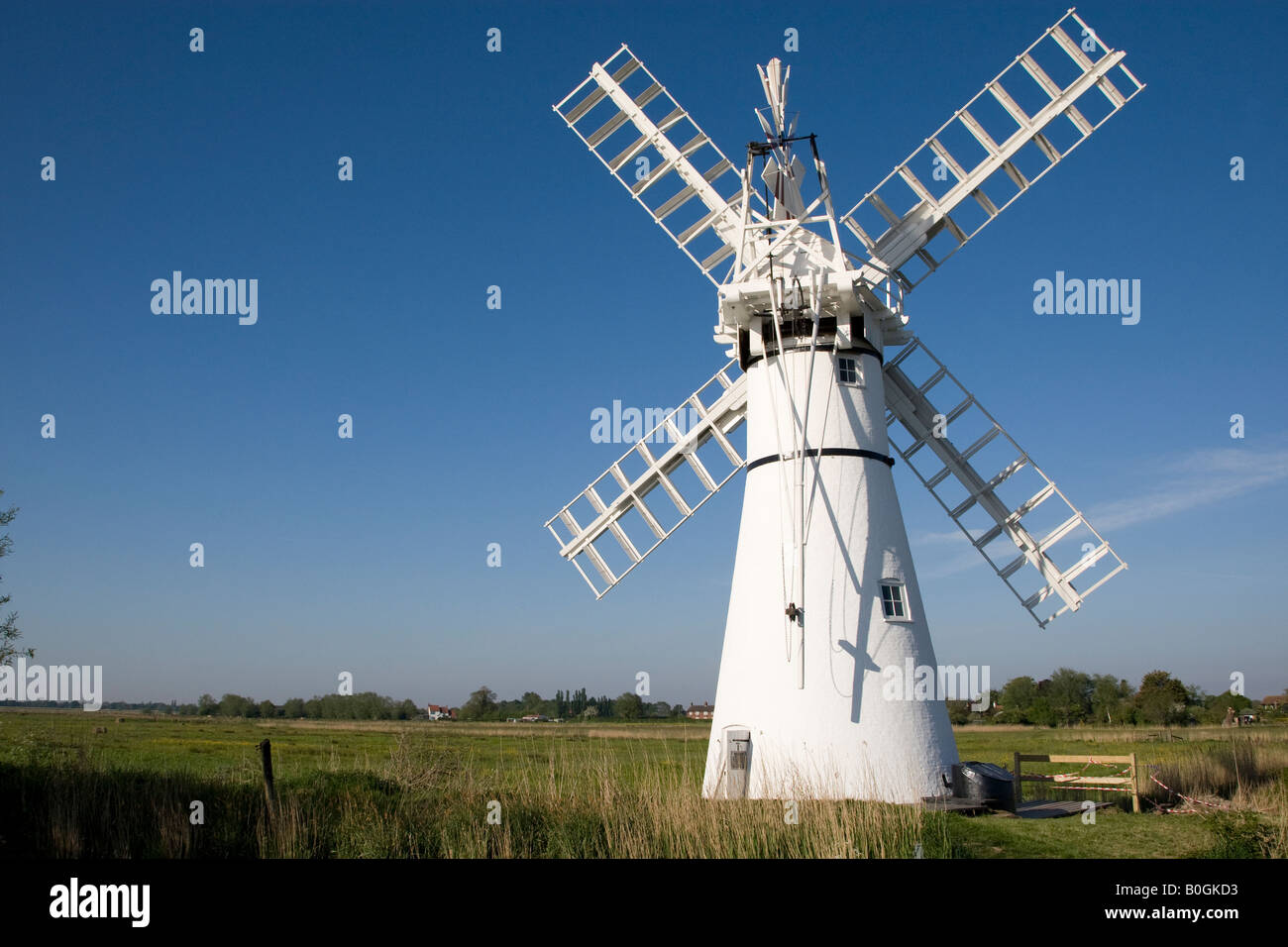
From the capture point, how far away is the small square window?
15.9 metres

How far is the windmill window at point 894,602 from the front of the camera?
48.9 feet

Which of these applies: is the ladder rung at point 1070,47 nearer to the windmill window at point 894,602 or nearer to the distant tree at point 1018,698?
the windmill window at point 894,602

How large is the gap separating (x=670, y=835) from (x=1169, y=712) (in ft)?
191

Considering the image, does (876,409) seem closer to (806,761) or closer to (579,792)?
(806,761)

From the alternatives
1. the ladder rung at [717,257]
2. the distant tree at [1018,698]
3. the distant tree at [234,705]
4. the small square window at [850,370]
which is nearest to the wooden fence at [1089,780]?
the small square window at [850,370]

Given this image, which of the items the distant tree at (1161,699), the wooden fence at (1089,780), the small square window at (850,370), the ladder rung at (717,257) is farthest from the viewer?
the distant tree at (1161,699)

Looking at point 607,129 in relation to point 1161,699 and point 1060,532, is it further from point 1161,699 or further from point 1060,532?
point 1161,699

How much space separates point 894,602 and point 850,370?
13.5 ft

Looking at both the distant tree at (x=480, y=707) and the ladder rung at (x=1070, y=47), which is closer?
the ladder rung at (x=1070, y=47)

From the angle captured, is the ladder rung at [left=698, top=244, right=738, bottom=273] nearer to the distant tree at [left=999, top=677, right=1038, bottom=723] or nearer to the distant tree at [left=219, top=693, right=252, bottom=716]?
the distant tree at [left=999, top=677, right=1038, bottom=723]

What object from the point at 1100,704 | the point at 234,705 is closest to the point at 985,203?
the point at 1100,704

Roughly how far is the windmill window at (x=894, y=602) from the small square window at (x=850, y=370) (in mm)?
3609

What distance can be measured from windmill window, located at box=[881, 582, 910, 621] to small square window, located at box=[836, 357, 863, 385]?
361cm
